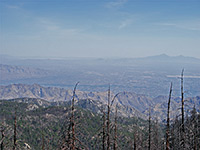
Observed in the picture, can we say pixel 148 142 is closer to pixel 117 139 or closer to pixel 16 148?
pixel 117 139

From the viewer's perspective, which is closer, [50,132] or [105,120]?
[105,120]

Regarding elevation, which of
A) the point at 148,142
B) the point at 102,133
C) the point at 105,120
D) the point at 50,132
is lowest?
the point at 50,132

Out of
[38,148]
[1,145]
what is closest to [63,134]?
[1,145]

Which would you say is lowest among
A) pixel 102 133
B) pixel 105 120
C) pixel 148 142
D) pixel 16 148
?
pixel 148 142

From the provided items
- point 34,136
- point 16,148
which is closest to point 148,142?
point 16,148

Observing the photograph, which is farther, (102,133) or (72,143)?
(102,133)

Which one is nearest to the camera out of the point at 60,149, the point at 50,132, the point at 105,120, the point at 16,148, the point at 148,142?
the point at 60,149

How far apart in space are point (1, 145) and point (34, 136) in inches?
6709

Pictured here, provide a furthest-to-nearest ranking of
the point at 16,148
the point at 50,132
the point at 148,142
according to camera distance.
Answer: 1. the point at 50,132
2. the point at 148,142
3. the point at 16,148

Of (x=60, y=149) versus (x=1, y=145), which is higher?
(x=60, y=149)

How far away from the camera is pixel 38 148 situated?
514ft

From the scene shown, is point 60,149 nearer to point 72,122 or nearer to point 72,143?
point 72,143

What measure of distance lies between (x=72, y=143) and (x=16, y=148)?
902 centimetres

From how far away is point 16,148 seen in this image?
2031 cm
